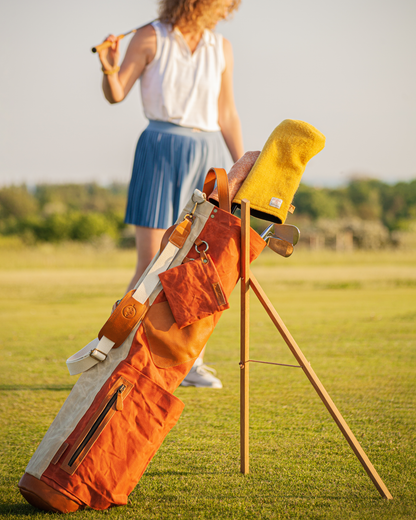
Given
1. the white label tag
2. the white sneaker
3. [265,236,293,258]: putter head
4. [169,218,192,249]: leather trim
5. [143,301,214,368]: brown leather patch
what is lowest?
the white sneaker

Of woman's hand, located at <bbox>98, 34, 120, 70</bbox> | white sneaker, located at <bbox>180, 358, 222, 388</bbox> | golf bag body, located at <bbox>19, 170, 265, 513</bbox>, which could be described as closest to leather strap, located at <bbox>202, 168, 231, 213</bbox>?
golf bag body, located at <bbox>19, 170, 265, 513</bbox>

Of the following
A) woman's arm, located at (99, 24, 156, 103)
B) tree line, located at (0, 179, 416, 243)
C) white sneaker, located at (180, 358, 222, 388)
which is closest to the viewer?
woman's arm, located at (99, 24, 156, 103)

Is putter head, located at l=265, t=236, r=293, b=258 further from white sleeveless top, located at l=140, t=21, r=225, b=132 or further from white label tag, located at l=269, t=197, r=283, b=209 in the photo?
white sleeveless top, located at l=140, t=21, r=225, b=132

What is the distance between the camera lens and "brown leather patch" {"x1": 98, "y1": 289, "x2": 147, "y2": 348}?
133 centimetres

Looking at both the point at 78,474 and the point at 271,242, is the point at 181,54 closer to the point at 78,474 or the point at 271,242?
the point at 271,242

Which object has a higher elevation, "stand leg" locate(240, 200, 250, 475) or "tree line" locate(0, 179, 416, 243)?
"stand leg" locate(240, 200, 250, 475)

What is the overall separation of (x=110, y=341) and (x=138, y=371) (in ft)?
0.35

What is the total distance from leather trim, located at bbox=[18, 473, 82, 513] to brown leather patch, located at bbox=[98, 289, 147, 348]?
0.37 meters

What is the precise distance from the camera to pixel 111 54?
2008 mm

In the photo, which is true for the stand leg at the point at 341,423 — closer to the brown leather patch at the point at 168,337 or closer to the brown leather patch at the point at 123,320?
the brown leather patch at the point at 168,337

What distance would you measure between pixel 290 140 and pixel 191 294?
1.63 ft

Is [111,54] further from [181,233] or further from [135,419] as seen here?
[135,419]

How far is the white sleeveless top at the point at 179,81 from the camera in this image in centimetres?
216

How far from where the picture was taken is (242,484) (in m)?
1.42
